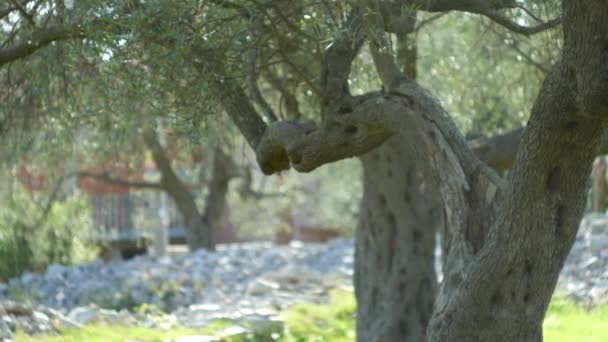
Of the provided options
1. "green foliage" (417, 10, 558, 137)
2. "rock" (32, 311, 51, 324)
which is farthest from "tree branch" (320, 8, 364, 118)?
"rock" (32, 311, 51, 324)

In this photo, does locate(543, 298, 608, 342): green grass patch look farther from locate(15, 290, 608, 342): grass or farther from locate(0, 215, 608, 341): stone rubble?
locate(0, 215, 608, 341): stone rubble

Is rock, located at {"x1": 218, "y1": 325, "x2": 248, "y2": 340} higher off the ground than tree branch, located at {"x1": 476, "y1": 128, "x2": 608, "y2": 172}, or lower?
lower

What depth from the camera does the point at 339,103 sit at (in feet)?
20.1

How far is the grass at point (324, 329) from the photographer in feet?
29.9

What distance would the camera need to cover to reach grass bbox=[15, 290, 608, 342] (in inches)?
358

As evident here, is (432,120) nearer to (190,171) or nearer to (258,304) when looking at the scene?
(258,304)

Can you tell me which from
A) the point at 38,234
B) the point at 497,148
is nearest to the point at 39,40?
the point at 497,148

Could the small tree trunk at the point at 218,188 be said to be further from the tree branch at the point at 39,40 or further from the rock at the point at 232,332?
the tree branch at the point at 39,40

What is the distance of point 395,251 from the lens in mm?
8703

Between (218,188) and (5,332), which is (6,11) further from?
(218,188)

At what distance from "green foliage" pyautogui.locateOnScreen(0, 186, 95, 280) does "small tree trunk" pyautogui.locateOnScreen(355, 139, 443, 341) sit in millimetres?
8238

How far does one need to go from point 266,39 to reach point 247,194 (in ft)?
45.2

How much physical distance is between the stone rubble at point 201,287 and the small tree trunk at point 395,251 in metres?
1.88

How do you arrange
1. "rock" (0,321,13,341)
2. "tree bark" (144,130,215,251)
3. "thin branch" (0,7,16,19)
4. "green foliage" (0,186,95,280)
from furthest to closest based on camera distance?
1. "tree bark" (144,130,215,251)
2. "green foliage" (0,186,95,280)
3. "rock" (0,321,13,341)
4. "thin branch" (0,7,16,19)
